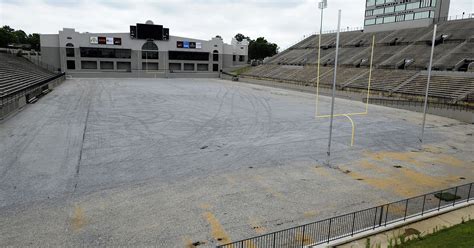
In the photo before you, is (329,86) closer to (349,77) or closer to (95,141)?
(349,77)

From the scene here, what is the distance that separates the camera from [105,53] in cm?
7769

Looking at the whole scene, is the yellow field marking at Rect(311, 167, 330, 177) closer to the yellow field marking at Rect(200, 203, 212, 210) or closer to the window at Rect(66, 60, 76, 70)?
the yellow field marking at Rect(200, 203, 212, 210)

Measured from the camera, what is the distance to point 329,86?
52.6 meters

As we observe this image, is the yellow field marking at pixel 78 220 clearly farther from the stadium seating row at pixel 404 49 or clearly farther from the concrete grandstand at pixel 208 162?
the stadium seating row at pixel 404 49

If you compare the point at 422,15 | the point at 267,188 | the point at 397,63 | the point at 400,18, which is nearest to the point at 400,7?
the point at 400,18

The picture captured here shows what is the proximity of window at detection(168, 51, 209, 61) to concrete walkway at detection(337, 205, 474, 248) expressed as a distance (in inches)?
3099

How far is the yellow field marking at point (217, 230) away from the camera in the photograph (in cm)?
954

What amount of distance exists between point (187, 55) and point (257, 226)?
261ft

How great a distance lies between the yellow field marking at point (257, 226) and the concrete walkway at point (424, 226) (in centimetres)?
239

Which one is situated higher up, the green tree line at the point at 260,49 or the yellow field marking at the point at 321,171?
the green tree line at the point at 260,49

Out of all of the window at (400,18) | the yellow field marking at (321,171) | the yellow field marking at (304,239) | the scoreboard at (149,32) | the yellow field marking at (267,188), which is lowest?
the yellow field marking at (304,239)

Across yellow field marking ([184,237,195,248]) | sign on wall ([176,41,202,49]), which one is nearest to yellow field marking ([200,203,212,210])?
yellow field marking ([184,237,195,248])

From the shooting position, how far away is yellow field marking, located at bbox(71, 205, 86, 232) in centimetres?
991

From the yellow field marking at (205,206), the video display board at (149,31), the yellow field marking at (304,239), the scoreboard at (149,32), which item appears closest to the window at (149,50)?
the scoreboard at (149,32)
